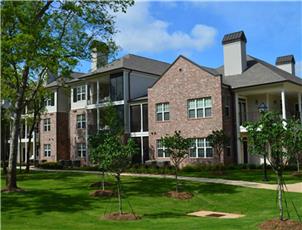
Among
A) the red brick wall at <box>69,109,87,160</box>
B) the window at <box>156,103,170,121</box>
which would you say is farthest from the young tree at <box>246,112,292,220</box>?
the red brick wall at <box>69,109,87,160</box>

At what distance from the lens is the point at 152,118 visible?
32938 millimetres

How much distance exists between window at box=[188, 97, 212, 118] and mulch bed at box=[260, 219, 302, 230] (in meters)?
19.3

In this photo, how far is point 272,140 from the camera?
33.9ft

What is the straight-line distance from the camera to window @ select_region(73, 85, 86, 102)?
3953cm

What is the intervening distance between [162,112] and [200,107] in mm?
3698

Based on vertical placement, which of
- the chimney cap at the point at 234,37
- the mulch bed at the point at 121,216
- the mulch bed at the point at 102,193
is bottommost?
the mulch bed at the point at 121,216

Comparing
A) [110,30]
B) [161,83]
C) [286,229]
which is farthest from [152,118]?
[286,229]

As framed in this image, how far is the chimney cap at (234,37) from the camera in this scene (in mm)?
32719

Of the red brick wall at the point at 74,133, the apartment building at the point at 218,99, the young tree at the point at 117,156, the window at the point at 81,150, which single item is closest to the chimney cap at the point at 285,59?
the apartment building at the point at 218,99

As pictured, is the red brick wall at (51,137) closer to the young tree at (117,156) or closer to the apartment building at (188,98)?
the apartment building at (188,98)

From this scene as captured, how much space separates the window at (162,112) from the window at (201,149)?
3497 mm

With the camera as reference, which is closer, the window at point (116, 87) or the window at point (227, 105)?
the window at point (227, 105)

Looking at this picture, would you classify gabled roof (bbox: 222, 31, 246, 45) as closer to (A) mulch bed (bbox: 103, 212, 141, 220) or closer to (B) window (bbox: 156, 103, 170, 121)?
(B) window (bbox: 156, 103, 170, 121)

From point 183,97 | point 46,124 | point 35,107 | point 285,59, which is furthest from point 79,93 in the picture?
point 285,59
